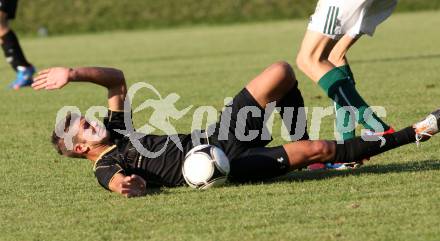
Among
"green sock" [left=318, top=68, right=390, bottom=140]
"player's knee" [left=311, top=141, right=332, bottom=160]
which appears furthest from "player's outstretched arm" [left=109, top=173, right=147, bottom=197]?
"green sock" [left=318, top=68, right=390, bottom=140]

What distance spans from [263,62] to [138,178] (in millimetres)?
11762

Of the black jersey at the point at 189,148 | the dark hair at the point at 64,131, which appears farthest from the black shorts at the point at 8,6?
the black jersey at the point at 189,148

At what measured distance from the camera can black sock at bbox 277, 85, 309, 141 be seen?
22.2 ft

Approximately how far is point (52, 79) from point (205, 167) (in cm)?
110

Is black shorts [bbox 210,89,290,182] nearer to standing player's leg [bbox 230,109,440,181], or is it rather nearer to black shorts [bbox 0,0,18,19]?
standing player's leg [bbox 230,109,440,181]

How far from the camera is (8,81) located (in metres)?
17.0

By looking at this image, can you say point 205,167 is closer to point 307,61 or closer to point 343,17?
point 307,61

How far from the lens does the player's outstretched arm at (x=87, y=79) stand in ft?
19.5

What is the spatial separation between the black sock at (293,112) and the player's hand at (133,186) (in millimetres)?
1171

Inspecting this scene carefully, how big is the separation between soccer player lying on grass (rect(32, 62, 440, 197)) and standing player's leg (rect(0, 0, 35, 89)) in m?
8.53

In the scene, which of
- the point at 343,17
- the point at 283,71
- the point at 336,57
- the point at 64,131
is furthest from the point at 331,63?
the point at 64,131

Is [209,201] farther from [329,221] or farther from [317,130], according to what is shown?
[317,130]

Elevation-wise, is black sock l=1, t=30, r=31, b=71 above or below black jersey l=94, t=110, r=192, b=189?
below

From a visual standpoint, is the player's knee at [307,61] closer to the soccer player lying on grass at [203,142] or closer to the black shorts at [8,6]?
the soccer player lying on grass at [203,142]
